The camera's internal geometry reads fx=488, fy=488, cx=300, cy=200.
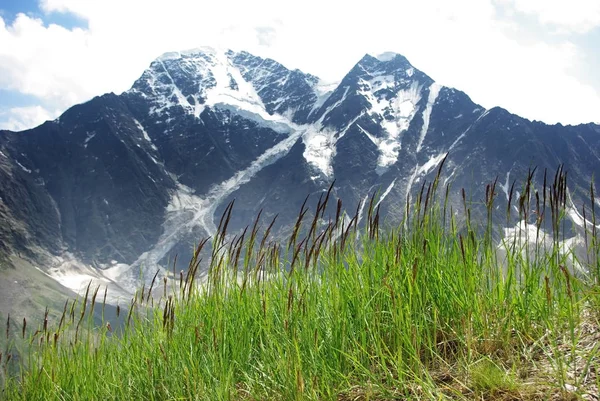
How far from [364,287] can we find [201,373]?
3.85 ft

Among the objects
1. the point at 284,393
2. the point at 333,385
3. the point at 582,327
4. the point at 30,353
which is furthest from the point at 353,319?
the point at 30,353

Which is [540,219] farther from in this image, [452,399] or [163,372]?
[163,372]

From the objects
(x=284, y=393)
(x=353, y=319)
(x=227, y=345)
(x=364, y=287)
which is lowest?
(x=284, y=393)

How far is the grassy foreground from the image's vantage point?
2.40 m

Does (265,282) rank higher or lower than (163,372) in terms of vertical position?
higher

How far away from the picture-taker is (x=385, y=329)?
294 centimetres

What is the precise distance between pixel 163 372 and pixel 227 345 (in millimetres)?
476

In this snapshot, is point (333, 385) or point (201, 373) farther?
point (201, 373)

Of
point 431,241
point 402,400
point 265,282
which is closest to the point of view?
point 402,400

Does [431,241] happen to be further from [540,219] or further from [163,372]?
[163,372]

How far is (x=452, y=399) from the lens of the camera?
7.14 feet

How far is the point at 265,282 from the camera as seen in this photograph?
4.01 m

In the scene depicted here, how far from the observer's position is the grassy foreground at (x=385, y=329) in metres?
2.40

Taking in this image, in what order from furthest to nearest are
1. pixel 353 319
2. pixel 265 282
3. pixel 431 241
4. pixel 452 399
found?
pixel 265 282, pixel 431 241, pixel 353 319, pixel 452 399
